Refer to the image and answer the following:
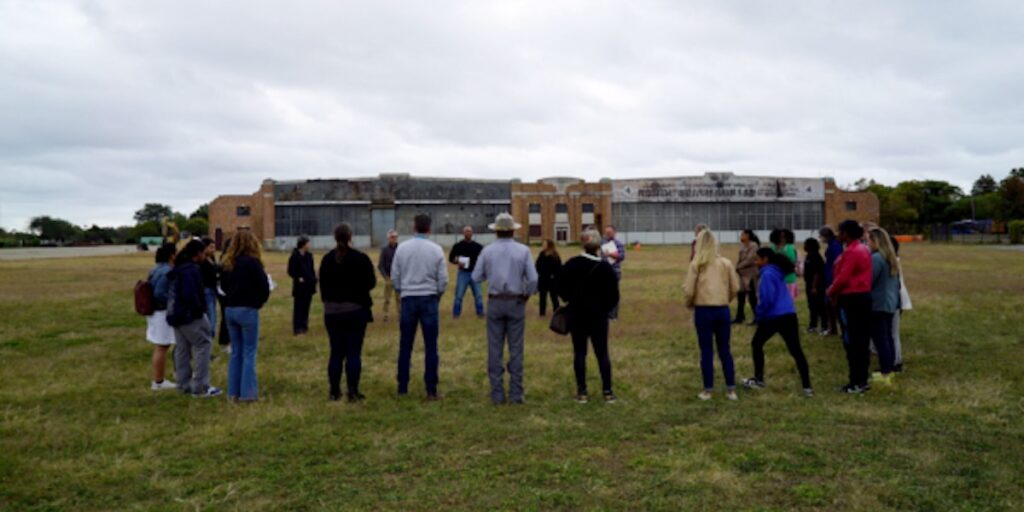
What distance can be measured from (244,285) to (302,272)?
15.0 ft

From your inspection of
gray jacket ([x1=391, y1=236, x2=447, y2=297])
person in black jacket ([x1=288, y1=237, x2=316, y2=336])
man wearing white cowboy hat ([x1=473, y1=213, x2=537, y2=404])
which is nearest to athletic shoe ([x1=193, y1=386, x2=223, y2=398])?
gray jacket ([x1=391, y1=236, x2=447, y2=297])

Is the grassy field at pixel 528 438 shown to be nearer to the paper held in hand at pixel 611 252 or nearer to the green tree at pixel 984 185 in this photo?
the paper held in hand at pixel 611 252

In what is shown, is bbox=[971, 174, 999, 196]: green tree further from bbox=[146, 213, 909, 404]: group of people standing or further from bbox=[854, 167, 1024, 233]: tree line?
bbox=[146, 213, 909, 404]: group of people standing

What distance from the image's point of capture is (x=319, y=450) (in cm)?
529

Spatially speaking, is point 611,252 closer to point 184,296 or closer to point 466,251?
point 466,251

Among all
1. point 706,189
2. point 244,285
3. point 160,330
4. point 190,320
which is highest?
point 706,189

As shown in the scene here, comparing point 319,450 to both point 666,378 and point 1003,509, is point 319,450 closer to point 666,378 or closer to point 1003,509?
point 666,378

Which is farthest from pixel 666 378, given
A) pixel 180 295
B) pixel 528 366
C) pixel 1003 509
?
pixel 180 295

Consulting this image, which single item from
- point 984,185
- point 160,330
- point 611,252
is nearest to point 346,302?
point 160,330

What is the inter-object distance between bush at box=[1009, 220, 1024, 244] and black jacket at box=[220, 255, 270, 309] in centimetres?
6529

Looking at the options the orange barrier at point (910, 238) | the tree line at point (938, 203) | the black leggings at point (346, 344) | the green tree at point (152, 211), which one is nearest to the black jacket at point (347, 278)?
the black leggings at point (346, 344)

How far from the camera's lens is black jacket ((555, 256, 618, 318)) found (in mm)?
6598

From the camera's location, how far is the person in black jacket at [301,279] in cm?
1123

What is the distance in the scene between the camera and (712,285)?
6676mm
